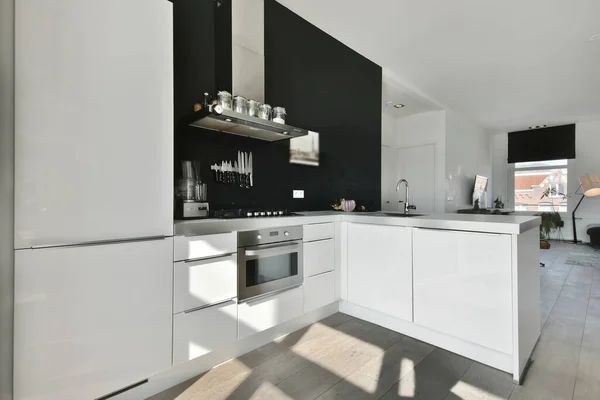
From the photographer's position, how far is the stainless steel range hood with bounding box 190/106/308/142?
77.7 inches

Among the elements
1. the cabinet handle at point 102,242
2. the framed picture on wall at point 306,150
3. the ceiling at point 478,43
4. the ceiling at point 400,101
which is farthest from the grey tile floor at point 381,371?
the ceiling at point 400,101

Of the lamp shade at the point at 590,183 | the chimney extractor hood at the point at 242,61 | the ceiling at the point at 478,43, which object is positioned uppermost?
the ceiling at the point at 478,43

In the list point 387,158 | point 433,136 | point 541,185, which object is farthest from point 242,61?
point 541,185

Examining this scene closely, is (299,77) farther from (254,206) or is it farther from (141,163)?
(141,163)

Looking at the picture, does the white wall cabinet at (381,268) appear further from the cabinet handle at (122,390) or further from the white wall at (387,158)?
the white wall at (387,158)

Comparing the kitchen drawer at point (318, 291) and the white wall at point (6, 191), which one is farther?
the kitchen drawer at point (318, 291)

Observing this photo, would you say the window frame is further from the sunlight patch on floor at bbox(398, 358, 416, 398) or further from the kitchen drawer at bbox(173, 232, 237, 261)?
the kitchen drawer at bbox(173, 232, 237, 261)

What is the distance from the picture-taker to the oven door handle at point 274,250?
1948 millimetres

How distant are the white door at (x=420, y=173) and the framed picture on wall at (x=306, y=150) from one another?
3.72 meters

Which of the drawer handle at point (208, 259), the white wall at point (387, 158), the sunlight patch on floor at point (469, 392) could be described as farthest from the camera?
the white wall at point (387, 158)

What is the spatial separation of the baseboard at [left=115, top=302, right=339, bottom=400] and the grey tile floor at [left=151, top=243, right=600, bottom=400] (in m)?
0.04

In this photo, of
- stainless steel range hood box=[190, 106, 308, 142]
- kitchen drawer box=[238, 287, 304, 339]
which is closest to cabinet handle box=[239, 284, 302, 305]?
kitchen drawer box=[238, 287, 304, 339]

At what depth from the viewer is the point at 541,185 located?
8445 mm

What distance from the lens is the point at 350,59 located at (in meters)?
3.78
